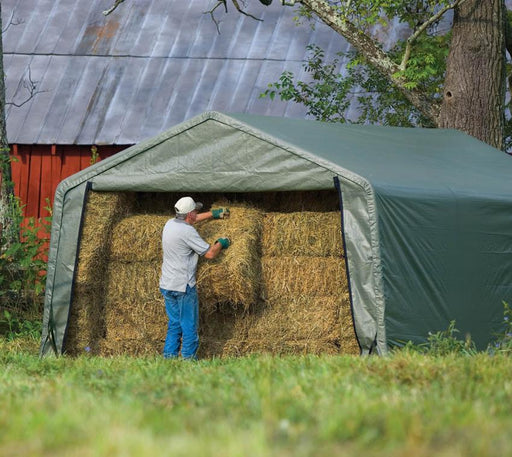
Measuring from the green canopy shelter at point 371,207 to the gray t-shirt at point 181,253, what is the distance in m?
0.73

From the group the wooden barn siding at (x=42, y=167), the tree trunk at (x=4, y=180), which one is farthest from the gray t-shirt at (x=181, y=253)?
the wooden barn siding at (x=42, y=167)

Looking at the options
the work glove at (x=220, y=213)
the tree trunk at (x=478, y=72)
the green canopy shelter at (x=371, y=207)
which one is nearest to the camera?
the green canopy shelter at (x=371, y=207)

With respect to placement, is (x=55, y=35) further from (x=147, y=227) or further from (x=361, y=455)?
(x=361, y=455)

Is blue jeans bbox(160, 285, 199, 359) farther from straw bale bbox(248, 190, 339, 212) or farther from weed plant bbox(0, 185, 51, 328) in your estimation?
weed plant bbox(0, 185, 51, 328)


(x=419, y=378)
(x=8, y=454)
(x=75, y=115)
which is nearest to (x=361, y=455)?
(x=8, y=454)

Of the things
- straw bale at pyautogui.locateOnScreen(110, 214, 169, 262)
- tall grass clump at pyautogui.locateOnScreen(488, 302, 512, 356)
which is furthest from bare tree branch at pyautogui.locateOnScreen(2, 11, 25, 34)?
tall grass clump at pyautogui.locateOnScreen(488, 302, 512, 356)

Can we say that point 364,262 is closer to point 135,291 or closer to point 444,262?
point 444,262

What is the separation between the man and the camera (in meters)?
9.73

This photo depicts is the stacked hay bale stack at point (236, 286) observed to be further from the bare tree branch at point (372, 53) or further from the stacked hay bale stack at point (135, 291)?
the bare tree branch at point (372, 53)

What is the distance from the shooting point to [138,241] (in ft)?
34.1

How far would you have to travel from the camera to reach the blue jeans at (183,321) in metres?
9.76

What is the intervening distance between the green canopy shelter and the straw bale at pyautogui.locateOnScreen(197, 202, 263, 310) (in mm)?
364

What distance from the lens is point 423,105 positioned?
15055 millimetres

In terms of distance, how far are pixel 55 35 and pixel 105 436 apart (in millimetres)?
19365
